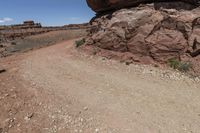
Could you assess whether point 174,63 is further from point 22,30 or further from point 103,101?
point 22,30

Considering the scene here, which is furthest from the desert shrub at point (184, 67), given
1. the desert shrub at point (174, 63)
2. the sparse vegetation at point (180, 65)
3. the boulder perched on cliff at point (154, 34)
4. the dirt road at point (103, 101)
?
the dirt road at point (103, 101)

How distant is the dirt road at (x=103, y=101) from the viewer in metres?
7.11

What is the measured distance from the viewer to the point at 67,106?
8.26 m

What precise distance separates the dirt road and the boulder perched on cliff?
119cm

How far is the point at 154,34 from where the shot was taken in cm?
1251

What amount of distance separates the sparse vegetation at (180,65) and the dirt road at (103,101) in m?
0.97

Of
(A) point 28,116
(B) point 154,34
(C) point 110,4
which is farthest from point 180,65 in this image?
(A) point 28,116

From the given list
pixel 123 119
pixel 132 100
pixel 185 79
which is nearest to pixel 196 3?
pixel 185 79

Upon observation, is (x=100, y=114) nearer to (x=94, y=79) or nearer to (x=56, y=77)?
(x=94, y=79)

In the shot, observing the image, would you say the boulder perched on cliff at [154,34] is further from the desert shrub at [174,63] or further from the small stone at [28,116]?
the small stone at [28,116]

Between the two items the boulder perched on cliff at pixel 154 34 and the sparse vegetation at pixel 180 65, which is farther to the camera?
the boulder perched on cliff at pixel 154 34

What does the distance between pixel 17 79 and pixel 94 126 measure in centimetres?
518

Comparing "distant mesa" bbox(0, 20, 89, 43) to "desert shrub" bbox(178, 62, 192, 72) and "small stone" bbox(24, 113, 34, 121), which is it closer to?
"desert shrub" bbox(178, 62, 192, 72)

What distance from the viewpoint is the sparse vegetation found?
36.6ft
